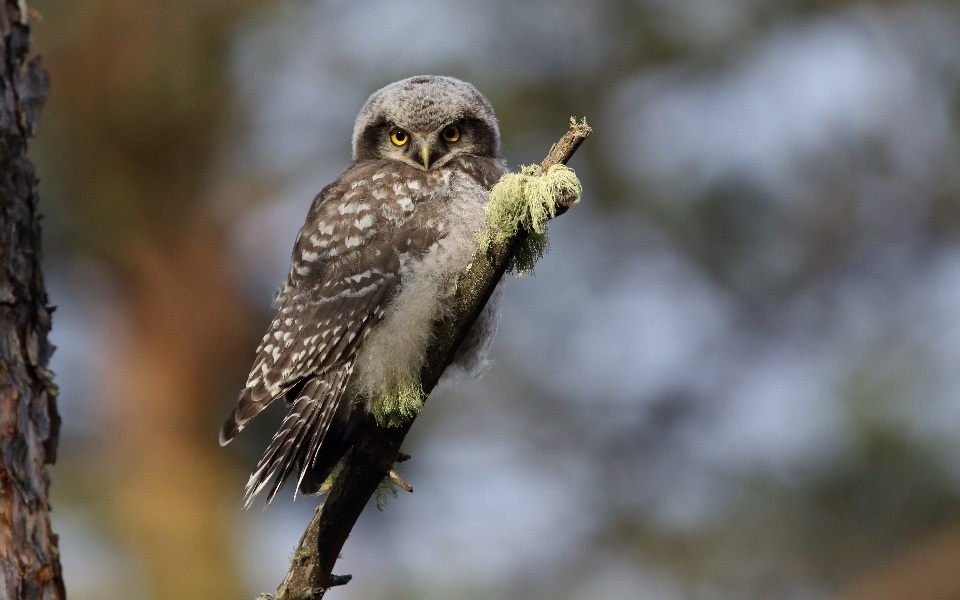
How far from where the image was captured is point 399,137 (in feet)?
15.1

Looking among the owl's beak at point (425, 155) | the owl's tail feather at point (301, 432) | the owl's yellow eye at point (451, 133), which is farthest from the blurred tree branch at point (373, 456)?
the owl's yellow eye at point (451, 133)

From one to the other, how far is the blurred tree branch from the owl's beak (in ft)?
3.36

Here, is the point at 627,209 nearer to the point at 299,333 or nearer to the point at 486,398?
the point at 486,398

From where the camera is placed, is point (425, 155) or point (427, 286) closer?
point (427, 286)

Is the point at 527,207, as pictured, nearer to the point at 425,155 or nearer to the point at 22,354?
the point at 425,155

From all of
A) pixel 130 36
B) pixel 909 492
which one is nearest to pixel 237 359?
pixel 130 36

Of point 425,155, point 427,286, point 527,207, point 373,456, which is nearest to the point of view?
point 527,207

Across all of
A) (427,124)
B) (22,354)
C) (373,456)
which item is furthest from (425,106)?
(22,354)

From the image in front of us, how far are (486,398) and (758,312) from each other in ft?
9.53

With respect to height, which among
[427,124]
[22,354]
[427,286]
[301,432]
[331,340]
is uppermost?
[427,124]

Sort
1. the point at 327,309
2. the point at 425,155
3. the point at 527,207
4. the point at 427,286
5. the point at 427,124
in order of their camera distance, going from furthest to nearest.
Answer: the point at 427,124, the point at 425,155, the point at 327,309, the point at 427,286, the point at 527,207

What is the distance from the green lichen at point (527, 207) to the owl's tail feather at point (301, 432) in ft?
2.84

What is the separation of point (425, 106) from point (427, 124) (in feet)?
0.31

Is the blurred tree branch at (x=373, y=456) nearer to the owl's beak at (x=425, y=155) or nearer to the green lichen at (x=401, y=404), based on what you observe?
the green lichen at (x=401, y=404)
